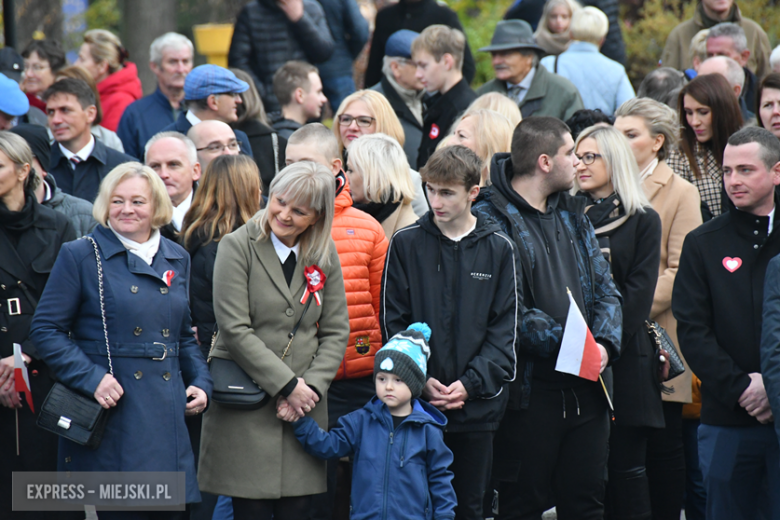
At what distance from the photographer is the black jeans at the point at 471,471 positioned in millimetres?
4629

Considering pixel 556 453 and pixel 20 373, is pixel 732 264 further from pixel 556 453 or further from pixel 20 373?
pixel 20 373

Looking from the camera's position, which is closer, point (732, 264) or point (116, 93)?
point (732, 264)

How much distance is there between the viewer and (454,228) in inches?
187

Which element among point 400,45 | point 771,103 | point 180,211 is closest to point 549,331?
point 180,211

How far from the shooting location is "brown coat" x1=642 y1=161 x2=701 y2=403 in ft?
18.6

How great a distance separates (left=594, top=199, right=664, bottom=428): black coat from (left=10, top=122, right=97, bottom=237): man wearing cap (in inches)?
117

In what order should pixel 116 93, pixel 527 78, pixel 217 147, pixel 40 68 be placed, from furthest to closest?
pixel 116 93
pixel 40 68
pixel 527 78
pixel 217 147

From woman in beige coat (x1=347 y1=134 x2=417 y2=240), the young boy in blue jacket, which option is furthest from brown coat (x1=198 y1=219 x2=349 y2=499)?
woman in beige coat (x1=347 y1=134 x2=417 y2=240)

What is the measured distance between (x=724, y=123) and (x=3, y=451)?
4960mm

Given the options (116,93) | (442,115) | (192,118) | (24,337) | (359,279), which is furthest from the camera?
(116,93)

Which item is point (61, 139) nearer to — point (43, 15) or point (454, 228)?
point (454, 228)

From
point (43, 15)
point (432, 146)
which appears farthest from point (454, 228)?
point (43, 15)

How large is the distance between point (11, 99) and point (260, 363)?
3.21 m

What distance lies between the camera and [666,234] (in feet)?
19.1
